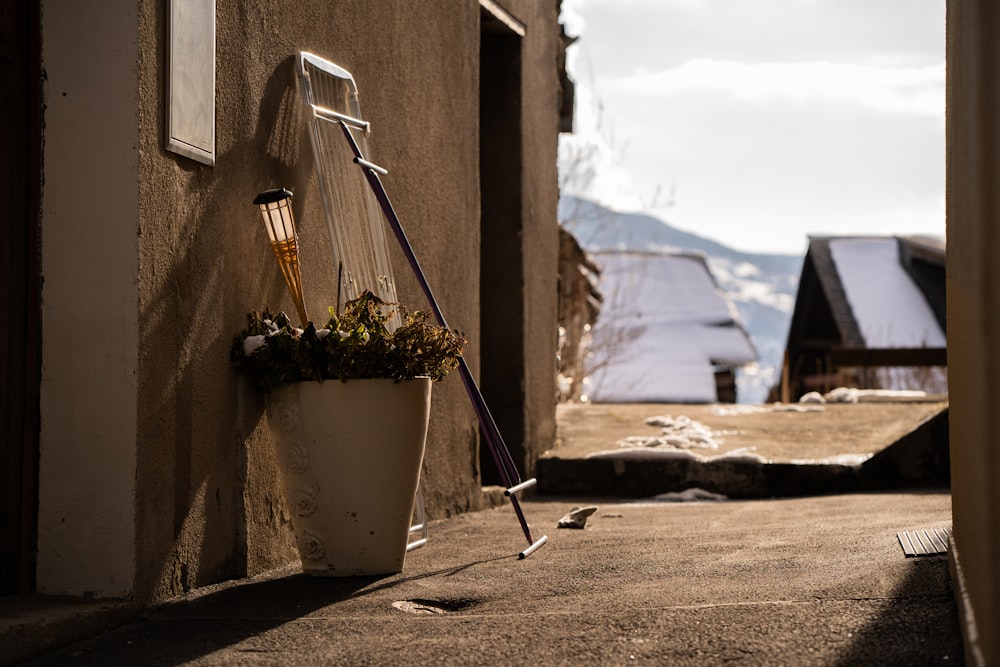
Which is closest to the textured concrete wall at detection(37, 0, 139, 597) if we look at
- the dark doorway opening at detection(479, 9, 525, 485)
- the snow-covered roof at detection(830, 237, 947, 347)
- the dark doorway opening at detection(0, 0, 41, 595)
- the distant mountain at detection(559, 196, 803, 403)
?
the dark doorway opening at detection(0, 0, 41, 595)

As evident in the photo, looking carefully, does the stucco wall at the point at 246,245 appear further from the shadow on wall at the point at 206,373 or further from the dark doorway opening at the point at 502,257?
the dark doorway opening at the point at 502,257

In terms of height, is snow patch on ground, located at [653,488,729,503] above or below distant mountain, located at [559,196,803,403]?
below

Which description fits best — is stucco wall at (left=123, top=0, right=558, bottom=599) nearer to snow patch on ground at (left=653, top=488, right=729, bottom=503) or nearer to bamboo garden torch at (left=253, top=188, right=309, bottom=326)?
bamboo garden torch at (left=253, top=188, right=309, bottom=326)

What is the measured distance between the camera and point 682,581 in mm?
3141

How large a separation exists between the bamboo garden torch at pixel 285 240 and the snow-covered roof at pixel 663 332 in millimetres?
10389

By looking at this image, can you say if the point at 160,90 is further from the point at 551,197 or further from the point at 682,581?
the point at 551,197

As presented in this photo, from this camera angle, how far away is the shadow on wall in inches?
118

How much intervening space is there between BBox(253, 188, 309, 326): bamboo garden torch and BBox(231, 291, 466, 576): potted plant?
180 millimetres

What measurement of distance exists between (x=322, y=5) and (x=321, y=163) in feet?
1.84

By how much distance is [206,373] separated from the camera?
324 centimetres

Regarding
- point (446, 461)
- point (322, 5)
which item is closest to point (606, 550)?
point (446, 461)

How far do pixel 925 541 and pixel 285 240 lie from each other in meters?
1.98

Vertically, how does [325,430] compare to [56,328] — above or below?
below

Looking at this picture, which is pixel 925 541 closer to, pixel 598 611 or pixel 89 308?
pixel 598 611
